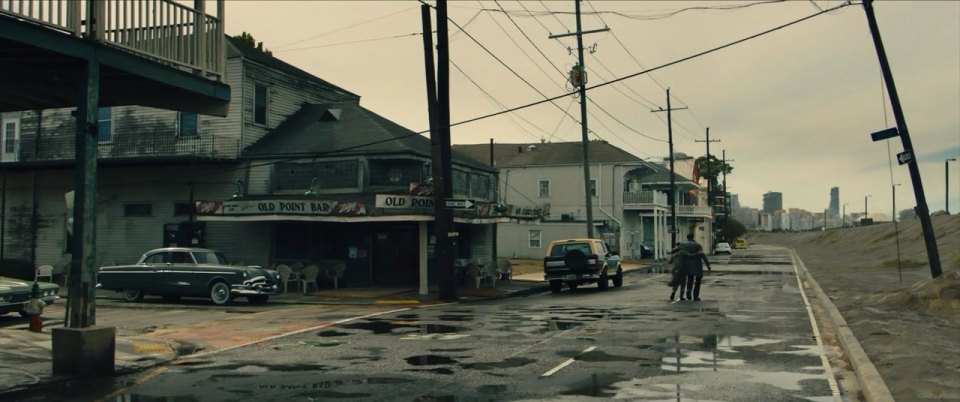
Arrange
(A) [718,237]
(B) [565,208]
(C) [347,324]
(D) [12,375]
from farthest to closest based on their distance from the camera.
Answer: (A) [718,237], (B) [565,208], (C) [347,324], (D) [12,375]

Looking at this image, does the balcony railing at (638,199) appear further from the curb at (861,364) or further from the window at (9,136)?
the curb at (861,364)

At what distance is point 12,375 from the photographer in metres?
10.5

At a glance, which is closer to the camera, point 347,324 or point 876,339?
point 876,339

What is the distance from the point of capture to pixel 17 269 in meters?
31.2

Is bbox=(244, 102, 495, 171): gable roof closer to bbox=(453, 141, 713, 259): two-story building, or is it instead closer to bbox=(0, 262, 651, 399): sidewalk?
bbox=(0, 262, 651, 399): sidewalk

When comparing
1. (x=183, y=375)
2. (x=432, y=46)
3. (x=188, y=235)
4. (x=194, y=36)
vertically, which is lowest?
(x=183, y=375)

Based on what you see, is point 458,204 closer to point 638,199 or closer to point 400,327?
point 400,327

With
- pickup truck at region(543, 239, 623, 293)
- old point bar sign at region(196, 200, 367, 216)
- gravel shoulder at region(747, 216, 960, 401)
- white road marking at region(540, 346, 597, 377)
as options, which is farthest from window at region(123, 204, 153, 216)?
gravel shoulder at region(747, 216, 960, 401)

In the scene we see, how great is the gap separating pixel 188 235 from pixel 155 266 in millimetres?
6481

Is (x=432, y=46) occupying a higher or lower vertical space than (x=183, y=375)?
higher

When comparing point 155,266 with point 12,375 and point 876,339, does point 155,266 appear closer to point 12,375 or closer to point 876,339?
point 12,375

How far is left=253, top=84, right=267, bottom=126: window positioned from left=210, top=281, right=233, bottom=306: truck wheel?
938cm

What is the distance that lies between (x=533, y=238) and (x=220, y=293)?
37807mm

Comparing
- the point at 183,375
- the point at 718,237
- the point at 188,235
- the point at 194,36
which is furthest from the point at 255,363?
the point at 718,237
